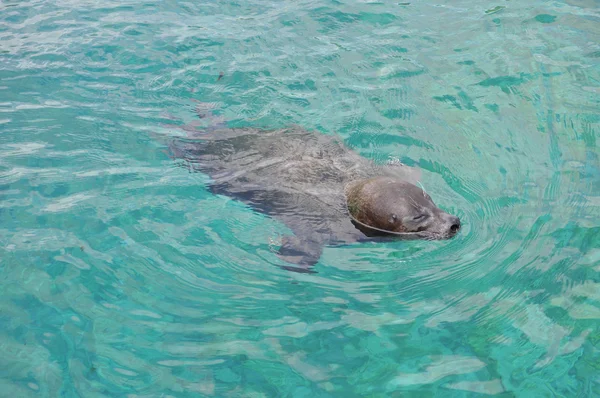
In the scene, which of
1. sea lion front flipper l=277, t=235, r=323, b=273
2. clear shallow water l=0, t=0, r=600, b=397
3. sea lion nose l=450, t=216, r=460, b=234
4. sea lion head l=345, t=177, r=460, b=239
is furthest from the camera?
sea lion head l=345, t=177, r=460, b=239

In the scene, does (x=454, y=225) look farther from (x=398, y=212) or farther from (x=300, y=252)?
(x=300, y=252)

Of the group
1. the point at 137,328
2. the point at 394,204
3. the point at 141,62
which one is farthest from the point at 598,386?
the point at 141,62

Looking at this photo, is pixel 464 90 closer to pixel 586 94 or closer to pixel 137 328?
pixel 586 94

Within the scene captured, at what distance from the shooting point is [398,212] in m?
6.39

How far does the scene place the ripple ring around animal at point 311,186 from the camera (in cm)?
633

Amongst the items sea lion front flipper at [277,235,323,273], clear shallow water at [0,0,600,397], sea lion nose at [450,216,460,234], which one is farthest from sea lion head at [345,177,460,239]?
sea lion front flipper at [277,235,323,273]

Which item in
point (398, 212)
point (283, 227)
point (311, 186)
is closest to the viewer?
point (398, 212)

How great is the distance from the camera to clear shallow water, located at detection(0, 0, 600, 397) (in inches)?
194

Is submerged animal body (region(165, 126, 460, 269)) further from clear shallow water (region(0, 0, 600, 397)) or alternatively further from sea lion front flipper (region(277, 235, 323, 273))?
clear shallow water (region(0, 0, 600, 397))

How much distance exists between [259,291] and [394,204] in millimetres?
1847

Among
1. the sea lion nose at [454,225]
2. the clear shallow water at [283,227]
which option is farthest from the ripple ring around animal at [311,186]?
the clear shallow water at [283,227]

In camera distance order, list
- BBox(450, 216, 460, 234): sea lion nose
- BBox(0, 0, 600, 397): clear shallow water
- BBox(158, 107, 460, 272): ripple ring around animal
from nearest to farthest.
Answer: BBox(0, 0, 600, 397): clear shallow water
BBox(450, 216, 460, 234): sea lion nose
BBox(158, 107, 460, 272): ripple ring around animal

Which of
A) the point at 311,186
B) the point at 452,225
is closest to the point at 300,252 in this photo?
the point at 311,186

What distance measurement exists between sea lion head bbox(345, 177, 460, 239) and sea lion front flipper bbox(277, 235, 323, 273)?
688 mm
